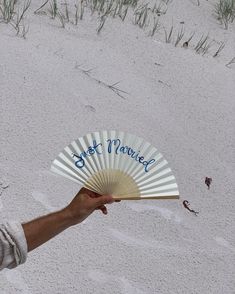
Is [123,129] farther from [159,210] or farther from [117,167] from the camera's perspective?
[117,167]

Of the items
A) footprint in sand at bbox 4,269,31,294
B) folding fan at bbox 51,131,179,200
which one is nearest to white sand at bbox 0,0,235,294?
footprint in sand at bbox 4,269,31,294

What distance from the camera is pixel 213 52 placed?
394 cm

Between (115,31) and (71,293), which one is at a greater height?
(115,31)

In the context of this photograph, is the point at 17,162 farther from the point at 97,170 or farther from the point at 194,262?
the point at 97,170

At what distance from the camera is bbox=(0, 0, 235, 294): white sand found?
2240mm

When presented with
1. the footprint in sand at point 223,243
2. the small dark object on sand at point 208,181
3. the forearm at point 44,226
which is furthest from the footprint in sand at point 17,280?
the small dark object on sand at point 208,181

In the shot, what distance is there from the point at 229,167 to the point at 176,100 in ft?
1.73

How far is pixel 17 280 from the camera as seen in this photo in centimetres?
208

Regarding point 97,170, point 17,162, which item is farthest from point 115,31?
point 97,170

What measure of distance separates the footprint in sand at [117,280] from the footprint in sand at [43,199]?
1.08 ft

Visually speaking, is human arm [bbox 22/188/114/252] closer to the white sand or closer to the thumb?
the thumb

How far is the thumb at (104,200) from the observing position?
→ 1.47 metres

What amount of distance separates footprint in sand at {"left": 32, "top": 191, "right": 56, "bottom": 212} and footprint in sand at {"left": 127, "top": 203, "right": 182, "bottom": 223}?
1.09 feet

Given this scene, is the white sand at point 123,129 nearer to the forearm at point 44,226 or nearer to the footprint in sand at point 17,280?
the footprint in sand at point 17,280
